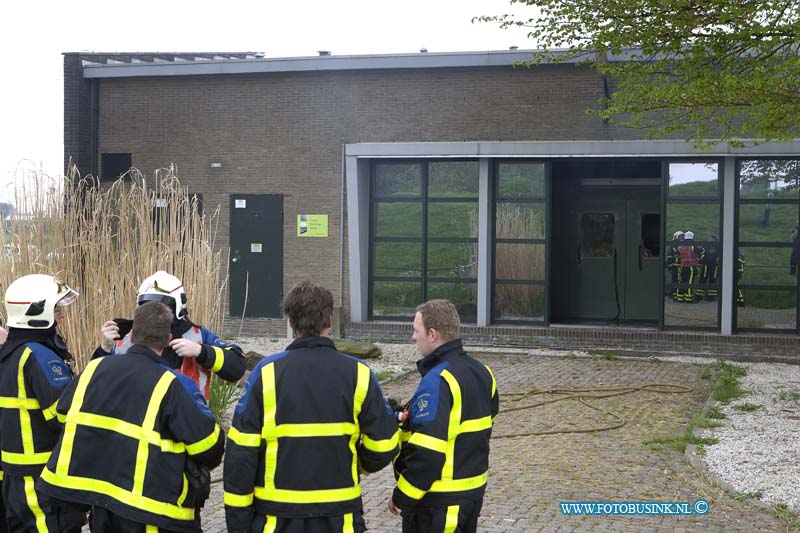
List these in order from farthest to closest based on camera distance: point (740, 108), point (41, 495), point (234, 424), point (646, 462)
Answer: point (740, 108) → point (646, 462) → point (41, 495) → point (234, 424)

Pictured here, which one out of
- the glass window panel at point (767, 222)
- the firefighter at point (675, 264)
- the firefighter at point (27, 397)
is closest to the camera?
the firefighter at point (27, 397)

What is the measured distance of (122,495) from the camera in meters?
4.11

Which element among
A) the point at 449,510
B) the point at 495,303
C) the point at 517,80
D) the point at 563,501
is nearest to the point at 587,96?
the point at 517,80

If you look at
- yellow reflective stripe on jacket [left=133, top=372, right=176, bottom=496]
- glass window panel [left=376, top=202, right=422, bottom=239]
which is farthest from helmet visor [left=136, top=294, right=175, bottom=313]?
glass window panel [left=376, top=202, right=422, bottom=239]

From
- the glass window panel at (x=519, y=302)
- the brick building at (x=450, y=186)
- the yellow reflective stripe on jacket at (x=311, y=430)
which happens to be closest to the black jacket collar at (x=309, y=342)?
the yellow reflective stripe on jacket at (x=311, y=430)

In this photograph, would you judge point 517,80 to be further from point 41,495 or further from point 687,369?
point 41,495

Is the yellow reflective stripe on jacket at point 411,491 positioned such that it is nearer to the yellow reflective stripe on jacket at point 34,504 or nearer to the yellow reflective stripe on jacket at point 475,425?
the yellow reflective stripe on jacket at point 475,425

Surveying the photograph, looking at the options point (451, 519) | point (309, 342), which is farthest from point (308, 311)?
point (451, 519)

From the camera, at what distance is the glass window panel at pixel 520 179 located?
1764 centimetres

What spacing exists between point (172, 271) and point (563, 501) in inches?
154

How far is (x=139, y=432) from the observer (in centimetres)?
411

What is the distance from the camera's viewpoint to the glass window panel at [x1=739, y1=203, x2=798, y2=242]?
54.0ft

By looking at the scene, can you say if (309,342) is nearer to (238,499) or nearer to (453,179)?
(238,499)

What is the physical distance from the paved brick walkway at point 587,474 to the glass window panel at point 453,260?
483cm
